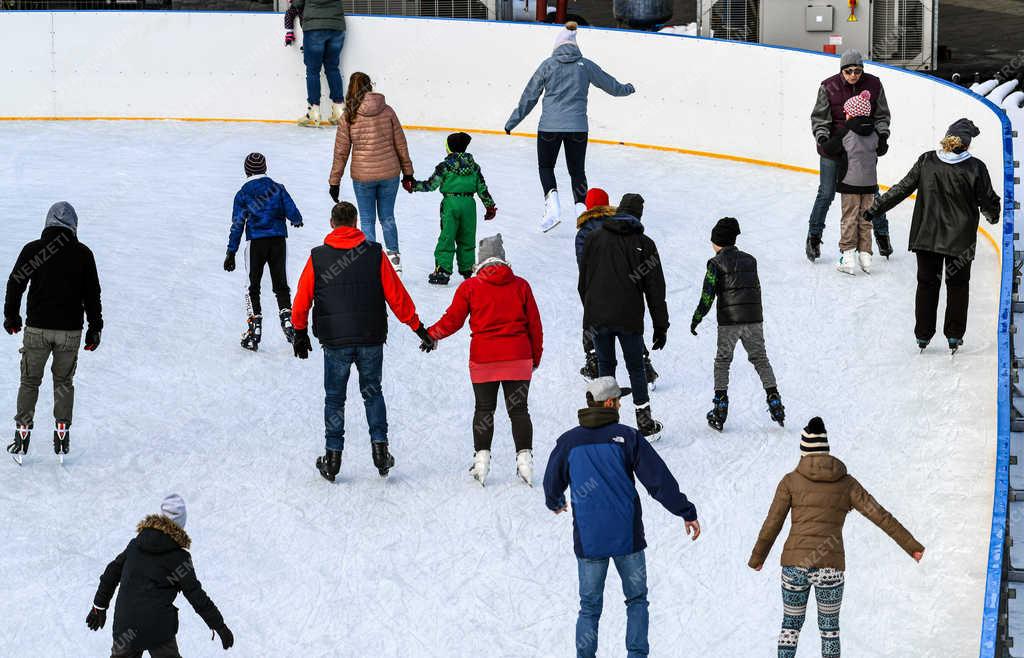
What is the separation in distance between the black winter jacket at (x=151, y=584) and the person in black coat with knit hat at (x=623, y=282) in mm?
3231

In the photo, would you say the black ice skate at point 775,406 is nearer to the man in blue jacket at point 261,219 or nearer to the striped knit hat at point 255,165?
the man in blue jacket at point 261,219

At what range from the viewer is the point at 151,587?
21.3 feet

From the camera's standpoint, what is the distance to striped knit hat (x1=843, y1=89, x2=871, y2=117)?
11.8 metres

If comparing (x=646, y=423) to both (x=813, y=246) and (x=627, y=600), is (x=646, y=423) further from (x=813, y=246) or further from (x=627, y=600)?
(x=813, y=246)

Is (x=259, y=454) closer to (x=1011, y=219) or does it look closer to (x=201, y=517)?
(x=201, y=517)

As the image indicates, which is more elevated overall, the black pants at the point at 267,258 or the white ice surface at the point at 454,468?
the black pants at the point at 267,258

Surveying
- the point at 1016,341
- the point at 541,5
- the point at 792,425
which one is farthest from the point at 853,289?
the point at 541,5

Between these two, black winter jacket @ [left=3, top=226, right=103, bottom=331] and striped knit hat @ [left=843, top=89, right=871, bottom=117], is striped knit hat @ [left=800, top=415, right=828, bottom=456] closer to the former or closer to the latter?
black winter jacket @ [left=3, top=226, right=103, bottom=331]

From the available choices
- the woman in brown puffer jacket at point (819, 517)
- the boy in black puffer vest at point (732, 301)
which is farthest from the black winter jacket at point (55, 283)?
the woman in brown puffer jacket at point (819, 517)

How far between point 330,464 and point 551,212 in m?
4.95

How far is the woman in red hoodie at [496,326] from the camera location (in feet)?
28.2

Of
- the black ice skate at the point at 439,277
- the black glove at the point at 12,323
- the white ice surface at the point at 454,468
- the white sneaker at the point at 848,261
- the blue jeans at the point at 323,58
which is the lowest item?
the white ice surface at the point at 454,468

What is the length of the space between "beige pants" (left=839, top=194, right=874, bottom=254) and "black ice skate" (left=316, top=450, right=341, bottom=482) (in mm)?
4563

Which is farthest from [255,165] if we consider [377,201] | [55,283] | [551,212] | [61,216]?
[551,212]
